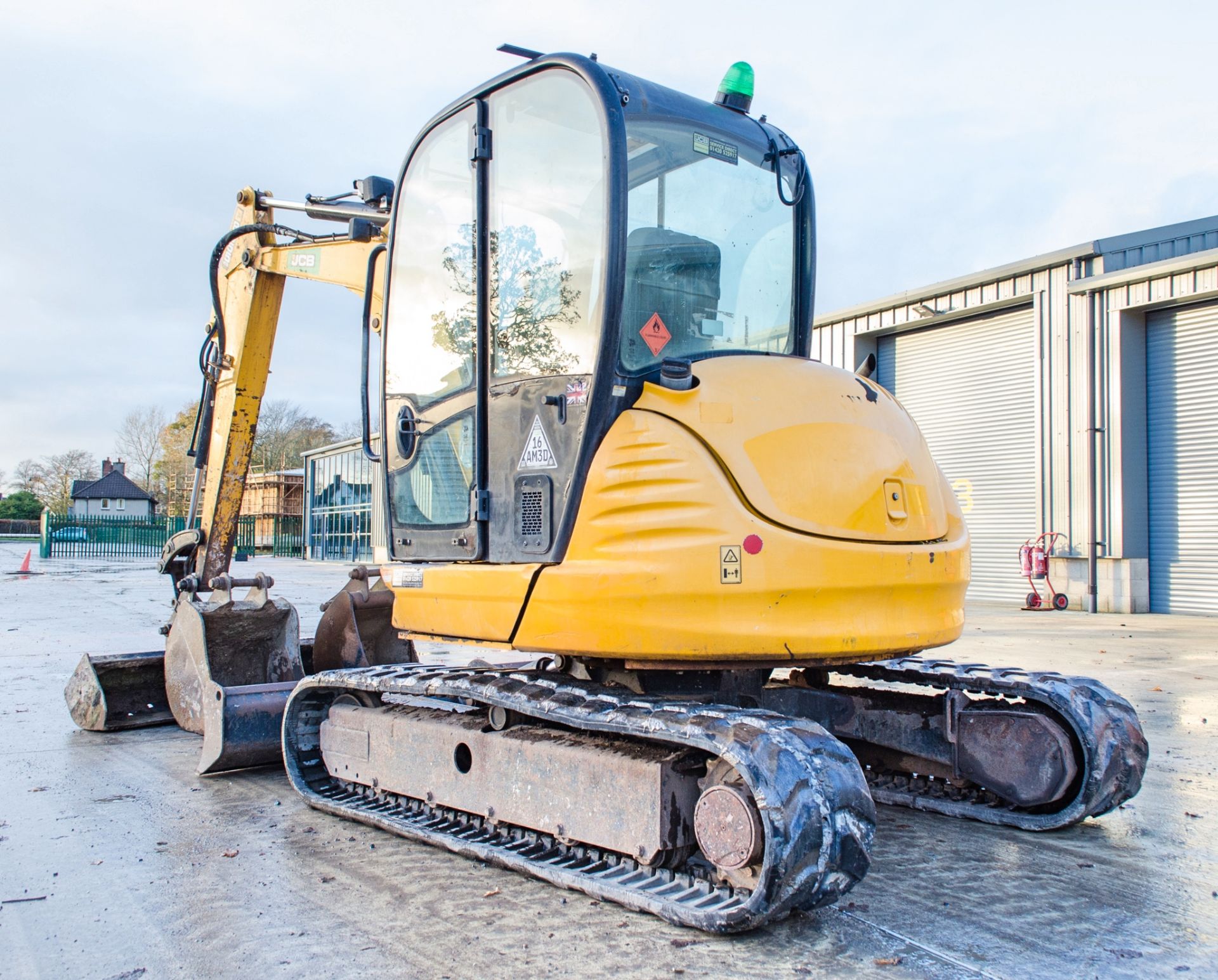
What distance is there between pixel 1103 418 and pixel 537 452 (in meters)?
16.3

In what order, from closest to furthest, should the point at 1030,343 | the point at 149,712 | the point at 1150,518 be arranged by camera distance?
1. the point at 149,712
2. the point at 1150,518
3. the point at 1030,343

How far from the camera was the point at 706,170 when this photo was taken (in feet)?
14.4

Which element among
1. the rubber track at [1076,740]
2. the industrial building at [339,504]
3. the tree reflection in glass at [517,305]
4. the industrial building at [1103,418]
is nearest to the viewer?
the tree reflection in glass at [517,305]

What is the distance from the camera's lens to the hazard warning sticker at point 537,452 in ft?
13.1

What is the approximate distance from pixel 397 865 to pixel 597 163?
2937 mm

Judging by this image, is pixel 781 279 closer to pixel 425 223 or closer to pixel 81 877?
pixel 425 223

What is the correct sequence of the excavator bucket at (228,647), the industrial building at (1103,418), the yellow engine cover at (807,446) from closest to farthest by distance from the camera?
the yellow engine cover at (807,446) < the excavator bucket at (228,647) < the industrial building at (1103,418)

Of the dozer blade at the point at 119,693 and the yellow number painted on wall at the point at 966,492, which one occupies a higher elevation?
the yellow number painted on wall at the point at 966,492

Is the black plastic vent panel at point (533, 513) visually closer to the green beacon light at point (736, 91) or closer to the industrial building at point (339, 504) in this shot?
the green beacon light at point (736, 91)

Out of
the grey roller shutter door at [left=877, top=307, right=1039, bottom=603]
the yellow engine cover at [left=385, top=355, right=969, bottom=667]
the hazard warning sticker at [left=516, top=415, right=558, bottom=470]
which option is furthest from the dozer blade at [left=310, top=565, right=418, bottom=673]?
the grey roller shutter door at [left=877, top=307, right=1039, bottom=603]

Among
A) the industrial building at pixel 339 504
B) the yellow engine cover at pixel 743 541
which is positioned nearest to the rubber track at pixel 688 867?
the yellow engine cover at pixel 743 541

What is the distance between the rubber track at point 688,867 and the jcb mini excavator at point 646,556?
0.01 meters

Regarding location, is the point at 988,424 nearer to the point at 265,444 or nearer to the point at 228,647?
the point at 228,647

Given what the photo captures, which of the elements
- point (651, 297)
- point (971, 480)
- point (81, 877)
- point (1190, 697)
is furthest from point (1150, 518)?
point (81, 877)
